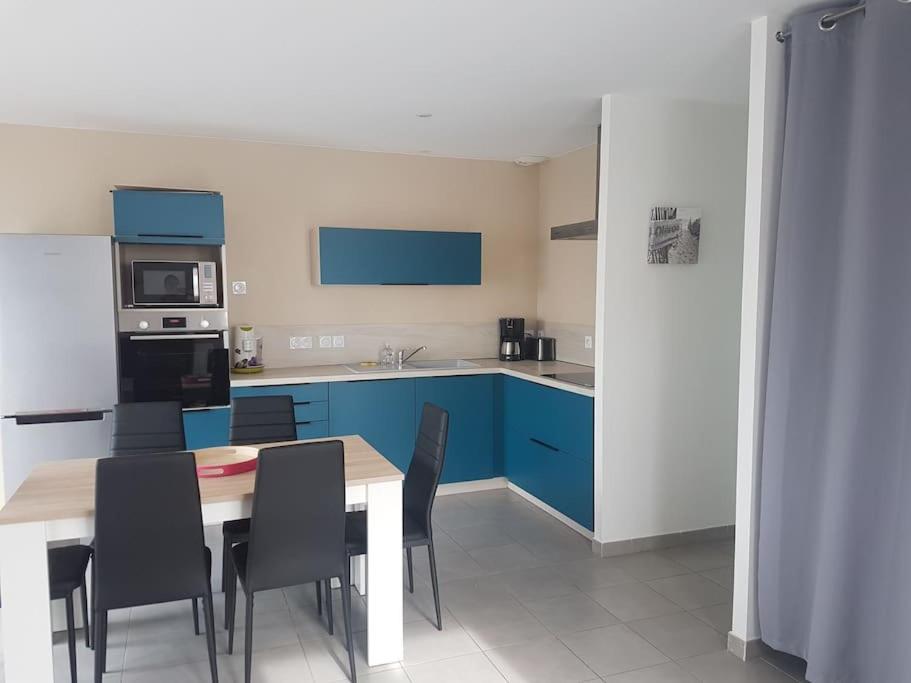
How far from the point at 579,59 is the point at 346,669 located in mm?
2808

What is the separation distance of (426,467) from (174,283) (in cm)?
213

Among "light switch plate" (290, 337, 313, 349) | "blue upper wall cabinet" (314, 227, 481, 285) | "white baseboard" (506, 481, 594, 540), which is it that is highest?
"blue upper wall cabinet" (314, 227, 481, 285)

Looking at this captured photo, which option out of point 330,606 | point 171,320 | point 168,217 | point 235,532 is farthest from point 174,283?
point 330,606

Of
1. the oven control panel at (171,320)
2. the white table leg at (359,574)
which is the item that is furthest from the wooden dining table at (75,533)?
the oven control panel at (171,320)

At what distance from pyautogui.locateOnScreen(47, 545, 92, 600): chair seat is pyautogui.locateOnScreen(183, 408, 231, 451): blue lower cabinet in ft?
4.94

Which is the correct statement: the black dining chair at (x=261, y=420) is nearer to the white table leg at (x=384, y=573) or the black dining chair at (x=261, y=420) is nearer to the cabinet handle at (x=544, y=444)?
the white table leg at (x=384, y=573)

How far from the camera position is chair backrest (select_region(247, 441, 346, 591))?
7.97ft

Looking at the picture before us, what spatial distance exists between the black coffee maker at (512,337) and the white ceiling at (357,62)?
1.58 m

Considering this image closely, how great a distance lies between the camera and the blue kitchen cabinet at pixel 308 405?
449 centimetres

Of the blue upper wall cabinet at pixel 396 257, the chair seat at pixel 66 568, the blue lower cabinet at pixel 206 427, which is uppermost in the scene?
the blue upper wall cabinet at pixel 396 257

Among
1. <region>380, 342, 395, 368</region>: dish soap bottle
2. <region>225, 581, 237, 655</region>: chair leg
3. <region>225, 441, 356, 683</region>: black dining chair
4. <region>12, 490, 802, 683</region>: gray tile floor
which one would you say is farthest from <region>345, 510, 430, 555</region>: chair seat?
<region>380, 342, 395, 368</region>: dish soap bottle

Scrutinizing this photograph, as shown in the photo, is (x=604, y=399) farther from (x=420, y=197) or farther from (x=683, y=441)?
(x=420, y=197)

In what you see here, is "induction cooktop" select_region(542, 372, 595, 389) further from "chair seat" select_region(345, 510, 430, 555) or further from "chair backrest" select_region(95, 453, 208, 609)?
"chair backrest" select_region(95, 453, 208, 609)

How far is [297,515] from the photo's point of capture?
2.50 m
